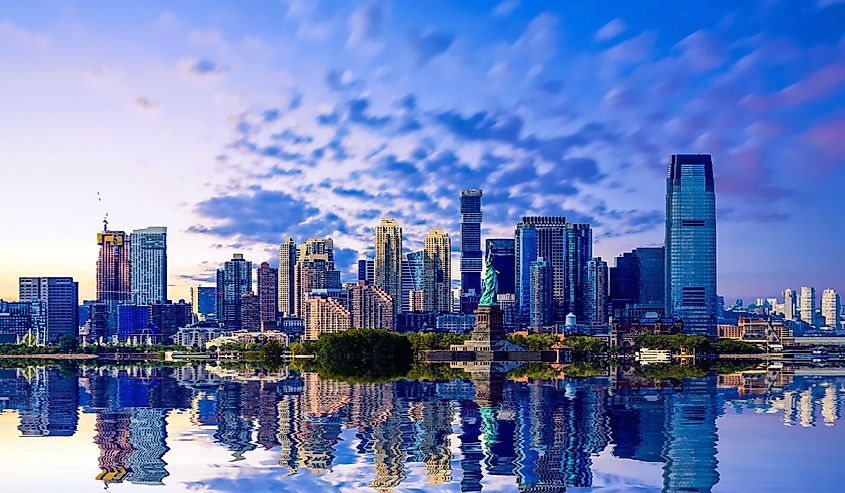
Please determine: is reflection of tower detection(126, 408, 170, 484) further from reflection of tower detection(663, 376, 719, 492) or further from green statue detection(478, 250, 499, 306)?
green statue detection(478, 250, 499, 306)

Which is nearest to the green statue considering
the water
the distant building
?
the distant building

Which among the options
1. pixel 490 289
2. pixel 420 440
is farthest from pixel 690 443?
pixel 490 289

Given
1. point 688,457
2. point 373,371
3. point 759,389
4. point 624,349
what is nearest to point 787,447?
point 688,457

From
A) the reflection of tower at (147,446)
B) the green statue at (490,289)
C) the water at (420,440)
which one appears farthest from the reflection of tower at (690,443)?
the green statue at (490,289)

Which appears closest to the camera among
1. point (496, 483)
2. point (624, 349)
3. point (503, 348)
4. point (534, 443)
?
point (496, 483)

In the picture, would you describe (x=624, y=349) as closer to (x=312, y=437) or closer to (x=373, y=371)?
(x=373, y=371)

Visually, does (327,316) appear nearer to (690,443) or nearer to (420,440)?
(420,440)
